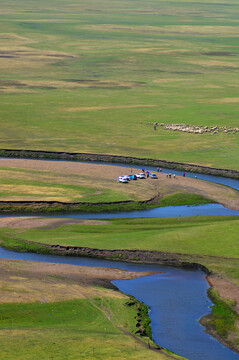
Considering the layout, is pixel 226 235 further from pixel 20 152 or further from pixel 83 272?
pixel 20 152

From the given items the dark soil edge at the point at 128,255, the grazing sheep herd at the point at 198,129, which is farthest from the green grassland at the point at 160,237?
the grazing sheep herd at the point at 198,129

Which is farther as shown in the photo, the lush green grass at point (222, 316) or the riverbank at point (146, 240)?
the riverbank at point (146, 240)

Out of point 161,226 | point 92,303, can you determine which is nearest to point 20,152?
point 161,226

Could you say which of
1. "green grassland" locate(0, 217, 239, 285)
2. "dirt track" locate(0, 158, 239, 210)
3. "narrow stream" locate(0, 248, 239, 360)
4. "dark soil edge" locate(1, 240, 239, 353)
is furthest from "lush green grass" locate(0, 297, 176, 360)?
"dirt track" locate(0, 158, 239, 210)

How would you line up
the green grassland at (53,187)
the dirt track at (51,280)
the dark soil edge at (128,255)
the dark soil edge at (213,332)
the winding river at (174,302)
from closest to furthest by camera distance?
the winding river at (174,302)
the dark soil edge at (213,332)
the dirt track at (51,280)
the dark soil edge at (128,255)
the green grassland at (53,187)

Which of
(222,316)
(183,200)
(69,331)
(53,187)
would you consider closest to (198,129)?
(183,200)

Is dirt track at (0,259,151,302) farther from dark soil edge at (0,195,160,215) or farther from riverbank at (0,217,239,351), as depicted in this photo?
dark soil edge at (0,195,160,215)

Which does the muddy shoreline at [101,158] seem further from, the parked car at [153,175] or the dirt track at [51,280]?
the dirt track at [51,280]

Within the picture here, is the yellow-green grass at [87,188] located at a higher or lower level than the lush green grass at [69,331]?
lower

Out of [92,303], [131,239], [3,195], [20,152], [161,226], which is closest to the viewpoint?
[92,303]
